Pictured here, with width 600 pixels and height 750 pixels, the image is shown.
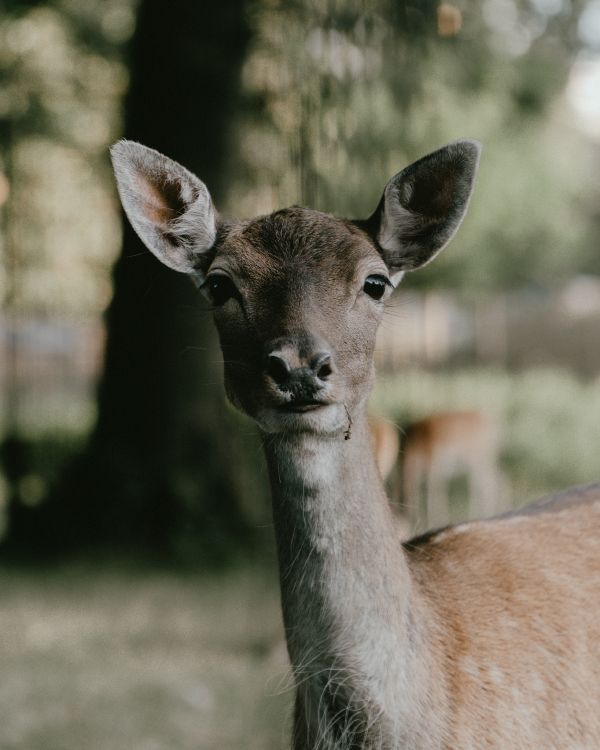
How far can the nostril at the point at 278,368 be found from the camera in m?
2.23

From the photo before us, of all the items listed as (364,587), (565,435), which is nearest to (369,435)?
(364,587)

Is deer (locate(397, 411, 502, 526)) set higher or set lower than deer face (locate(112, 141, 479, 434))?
lower

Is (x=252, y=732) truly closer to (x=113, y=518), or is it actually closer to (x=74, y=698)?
(x=74, y=698)

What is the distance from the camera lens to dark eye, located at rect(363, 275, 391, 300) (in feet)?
8.52

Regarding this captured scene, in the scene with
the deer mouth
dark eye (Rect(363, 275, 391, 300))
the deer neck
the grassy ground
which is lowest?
the grassy ground

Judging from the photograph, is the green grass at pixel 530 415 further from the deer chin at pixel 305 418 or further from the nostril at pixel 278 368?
the nostril at pixel 278 368

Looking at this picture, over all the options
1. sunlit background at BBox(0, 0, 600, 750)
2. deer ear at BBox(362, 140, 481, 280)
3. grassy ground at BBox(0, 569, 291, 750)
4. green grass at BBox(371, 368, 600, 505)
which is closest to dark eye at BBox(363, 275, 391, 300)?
deer ear at BBox(362, 140, 481, 280)

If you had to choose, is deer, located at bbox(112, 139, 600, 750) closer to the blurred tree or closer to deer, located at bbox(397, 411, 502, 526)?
the blurred tree

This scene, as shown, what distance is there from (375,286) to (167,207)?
27.3 inches

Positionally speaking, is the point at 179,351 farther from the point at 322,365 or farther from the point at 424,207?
the point at 322,365

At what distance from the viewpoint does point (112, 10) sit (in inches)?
428

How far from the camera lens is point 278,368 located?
2244 mm

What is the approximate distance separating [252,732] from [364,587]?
2.98m

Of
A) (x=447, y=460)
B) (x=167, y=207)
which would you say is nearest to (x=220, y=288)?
(x=167, y=207)
